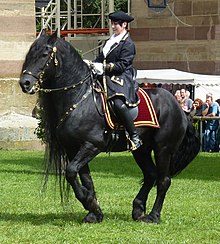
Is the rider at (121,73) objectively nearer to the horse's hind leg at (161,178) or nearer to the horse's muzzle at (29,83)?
the horse's hind leg at (161,178)

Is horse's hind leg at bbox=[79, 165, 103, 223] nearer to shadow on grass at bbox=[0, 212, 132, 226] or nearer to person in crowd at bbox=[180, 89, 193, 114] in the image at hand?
shadow on grass at bbox=[0, 212, 132, 226]

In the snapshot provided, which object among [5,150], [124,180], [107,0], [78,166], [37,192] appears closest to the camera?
[78,166]

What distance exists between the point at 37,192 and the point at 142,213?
13.0 feet

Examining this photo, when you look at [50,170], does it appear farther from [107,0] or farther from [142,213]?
[107,0]

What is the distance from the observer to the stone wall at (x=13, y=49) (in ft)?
88.2

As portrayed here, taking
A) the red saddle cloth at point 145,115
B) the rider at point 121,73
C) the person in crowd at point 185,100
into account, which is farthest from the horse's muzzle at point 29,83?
the person in crowd at point 185,100

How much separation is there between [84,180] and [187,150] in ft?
5.65

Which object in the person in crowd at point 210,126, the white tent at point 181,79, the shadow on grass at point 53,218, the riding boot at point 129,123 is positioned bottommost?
the person in crowd at point 210,126

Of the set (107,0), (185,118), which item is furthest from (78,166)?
(107,0)

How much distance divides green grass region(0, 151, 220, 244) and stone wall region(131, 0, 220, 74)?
10.8 metres

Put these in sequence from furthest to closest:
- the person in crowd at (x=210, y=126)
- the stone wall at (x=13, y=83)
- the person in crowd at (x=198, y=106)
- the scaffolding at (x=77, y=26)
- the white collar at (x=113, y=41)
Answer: the scaffolding at (x=77, y=26), the person in crowd at (x=198, y=106), the person in crowd at (x=210, y=126), the stone wall at (x=13, y=83), the white collar at (x=113, y=41)

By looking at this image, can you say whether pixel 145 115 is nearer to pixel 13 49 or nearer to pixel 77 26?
pixel 13 49

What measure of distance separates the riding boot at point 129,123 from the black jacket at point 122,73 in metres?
0.12

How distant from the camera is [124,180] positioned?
19.1 metres
